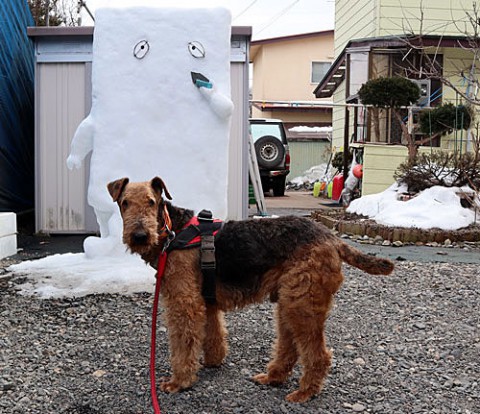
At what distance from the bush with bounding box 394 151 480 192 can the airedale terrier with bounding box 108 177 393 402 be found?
703 cm

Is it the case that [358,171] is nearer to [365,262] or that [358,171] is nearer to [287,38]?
[365,262]

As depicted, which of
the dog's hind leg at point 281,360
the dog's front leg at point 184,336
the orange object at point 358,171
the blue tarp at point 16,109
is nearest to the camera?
the dog's front leg at point 184,336

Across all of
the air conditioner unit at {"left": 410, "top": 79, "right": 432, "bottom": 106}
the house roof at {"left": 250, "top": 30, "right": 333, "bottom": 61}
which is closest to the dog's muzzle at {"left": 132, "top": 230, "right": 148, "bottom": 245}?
the air conditioner unit at {"left": 410, "top": 79, "right": 432, "bottom": 106}

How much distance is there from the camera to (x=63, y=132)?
29.2 ft

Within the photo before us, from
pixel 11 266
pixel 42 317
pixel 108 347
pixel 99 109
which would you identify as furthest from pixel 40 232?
pixel 108 347

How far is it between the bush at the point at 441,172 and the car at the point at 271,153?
22.1 ft

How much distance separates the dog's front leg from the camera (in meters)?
3.36

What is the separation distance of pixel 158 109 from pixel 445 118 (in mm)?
8236

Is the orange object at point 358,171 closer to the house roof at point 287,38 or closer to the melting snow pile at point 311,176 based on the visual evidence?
the melting snow pile at point 311,176

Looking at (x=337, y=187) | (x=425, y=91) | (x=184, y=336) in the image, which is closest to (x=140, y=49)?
(x=184, y=336)

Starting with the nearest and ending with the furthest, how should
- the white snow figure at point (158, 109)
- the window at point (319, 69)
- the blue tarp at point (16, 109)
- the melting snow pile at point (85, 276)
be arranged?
the melting snow pile at point (85, 276)
the white snow figure at point (158, 109)
the blue tarp at point (16, 109)
the window at point (319, 69)

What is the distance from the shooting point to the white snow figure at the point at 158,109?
595cm

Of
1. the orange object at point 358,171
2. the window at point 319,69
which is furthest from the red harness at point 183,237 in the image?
the window at point 319,69

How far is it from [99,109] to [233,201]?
331 centimetres
